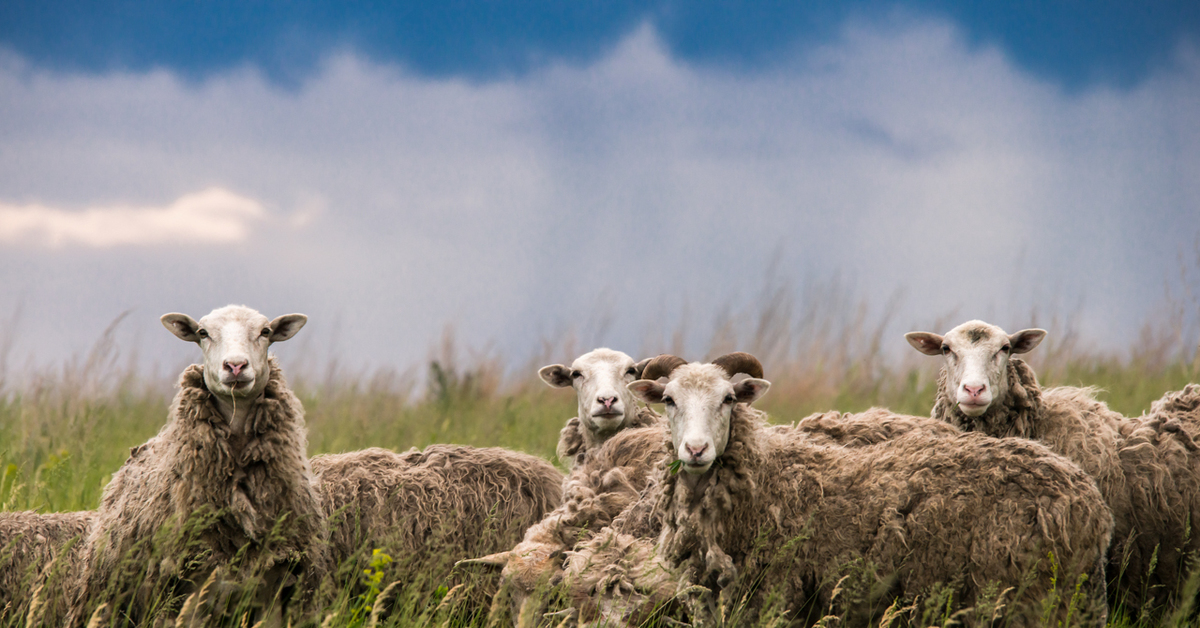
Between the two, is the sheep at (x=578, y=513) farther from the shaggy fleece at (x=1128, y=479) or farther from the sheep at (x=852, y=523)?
→ the shaggy fleece at (x=1128, y=479)

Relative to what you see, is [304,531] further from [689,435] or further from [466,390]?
[466,390]

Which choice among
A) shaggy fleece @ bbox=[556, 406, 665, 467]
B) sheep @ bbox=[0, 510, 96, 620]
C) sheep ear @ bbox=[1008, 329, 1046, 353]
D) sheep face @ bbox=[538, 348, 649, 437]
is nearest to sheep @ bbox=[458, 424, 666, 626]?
sheep face @ bbox=[538, 348, 649, 437]

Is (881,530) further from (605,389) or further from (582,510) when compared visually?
(605,389)

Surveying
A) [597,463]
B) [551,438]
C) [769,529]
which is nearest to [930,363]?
[551,438]

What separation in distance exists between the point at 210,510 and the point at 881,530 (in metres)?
3.78

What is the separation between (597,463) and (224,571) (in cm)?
265

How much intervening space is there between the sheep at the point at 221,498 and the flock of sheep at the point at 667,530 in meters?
0.01

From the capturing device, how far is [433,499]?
282 inches

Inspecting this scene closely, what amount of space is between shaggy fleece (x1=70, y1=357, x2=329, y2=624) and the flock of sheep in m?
0.01

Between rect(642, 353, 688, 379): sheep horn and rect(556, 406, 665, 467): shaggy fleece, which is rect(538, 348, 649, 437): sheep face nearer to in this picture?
rect(556, 406, 665, 467): shaggy fleece

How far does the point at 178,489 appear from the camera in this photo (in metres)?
5.75

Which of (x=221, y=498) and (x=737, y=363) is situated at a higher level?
(x=737, y=363)

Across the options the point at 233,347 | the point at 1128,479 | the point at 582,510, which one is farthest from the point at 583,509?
the point at 1128,479

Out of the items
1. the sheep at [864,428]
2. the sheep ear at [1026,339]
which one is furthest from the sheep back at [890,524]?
the sheep ear at [1026,339]
